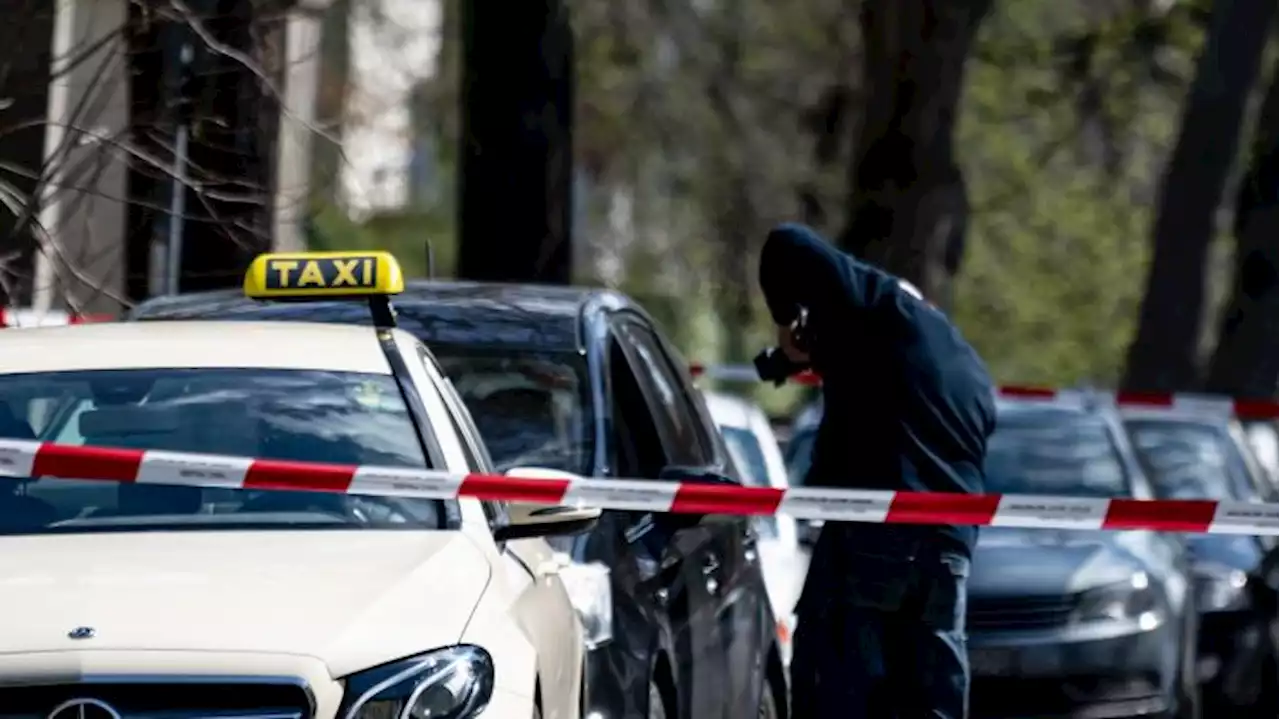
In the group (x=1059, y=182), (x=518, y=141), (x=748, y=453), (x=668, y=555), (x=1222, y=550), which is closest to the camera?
(x=668, y=555)

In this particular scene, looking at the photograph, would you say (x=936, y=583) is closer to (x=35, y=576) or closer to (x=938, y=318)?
(x=938, y=318)

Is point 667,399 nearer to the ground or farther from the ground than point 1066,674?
farther from the ground

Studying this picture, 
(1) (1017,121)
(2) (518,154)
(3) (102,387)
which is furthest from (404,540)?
(1) (1017,121)

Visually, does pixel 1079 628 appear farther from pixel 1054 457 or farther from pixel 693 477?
pixel 693 477

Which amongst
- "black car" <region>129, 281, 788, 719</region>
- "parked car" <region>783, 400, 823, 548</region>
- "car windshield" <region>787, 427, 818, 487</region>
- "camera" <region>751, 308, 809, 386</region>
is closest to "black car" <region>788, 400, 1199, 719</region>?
"parked car" <region>783, 400, 823, 548</region>

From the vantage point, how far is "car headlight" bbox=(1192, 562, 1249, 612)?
13.7 metres

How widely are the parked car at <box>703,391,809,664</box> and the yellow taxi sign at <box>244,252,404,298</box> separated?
4278 mm

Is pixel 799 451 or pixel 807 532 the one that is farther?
pixel 799 451

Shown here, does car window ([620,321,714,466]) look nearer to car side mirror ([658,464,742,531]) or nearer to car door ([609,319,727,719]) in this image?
car door ([609,319,727,719])

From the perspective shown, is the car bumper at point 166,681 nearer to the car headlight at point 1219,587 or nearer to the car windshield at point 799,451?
the car windshield at point 799,451

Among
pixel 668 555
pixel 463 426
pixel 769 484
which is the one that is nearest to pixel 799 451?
pixel 769 484

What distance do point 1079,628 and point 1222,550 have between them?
287cm

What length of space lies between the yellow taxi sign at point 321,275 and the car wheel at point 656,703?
1.30 metres

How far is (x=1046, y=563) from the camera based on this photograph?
1223 centimetres
